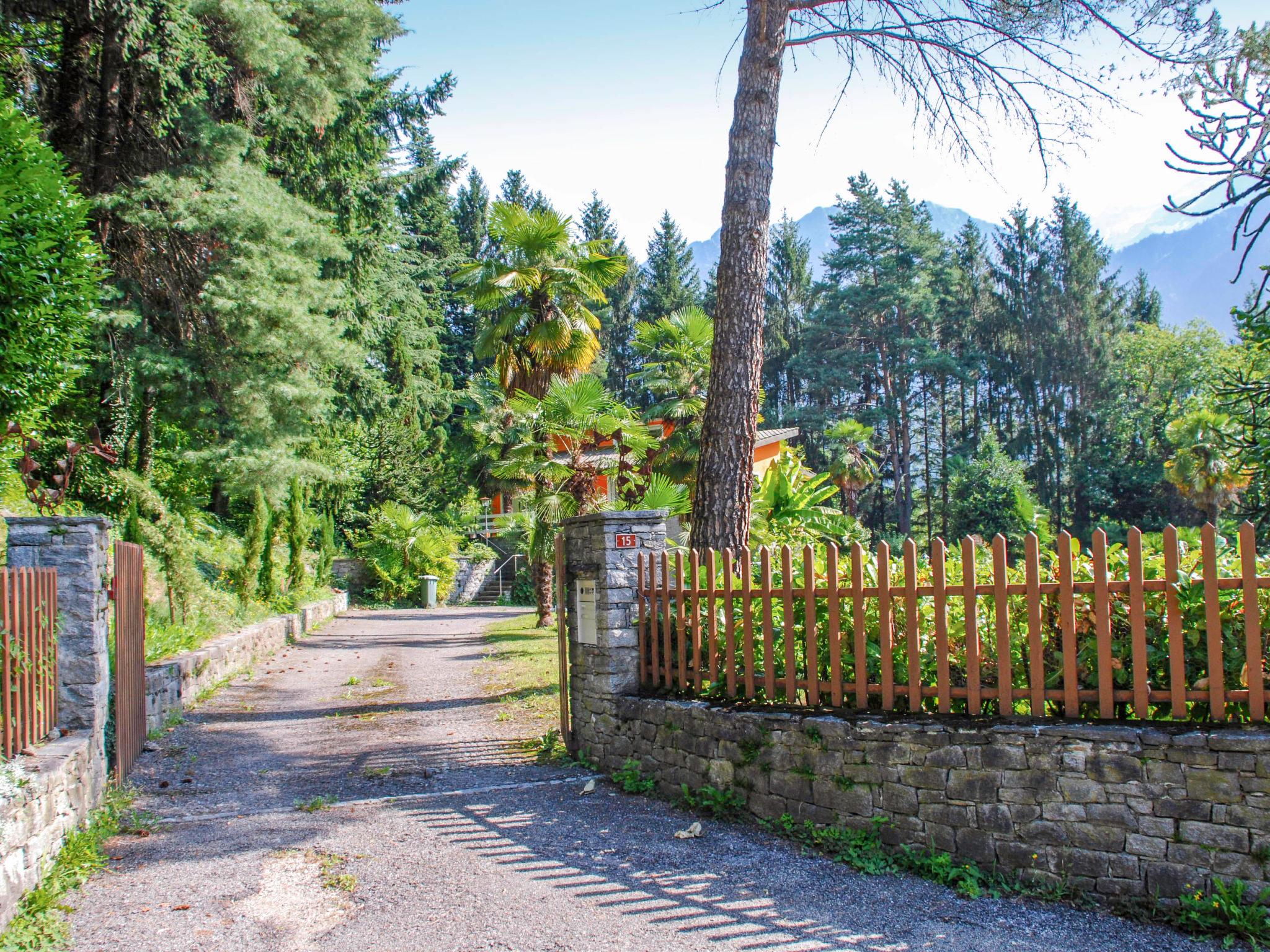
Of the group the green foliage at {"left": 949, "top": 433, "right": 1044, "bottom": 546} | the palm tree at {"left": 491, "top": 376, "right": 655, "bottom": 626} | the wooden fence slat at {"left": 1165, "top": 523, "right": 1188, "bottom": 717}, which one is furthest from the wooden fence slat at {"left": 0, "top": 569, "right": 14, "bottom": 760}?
the green foliage at {"left": 949, "top": 433, "right": 1044, "bottom": 546}

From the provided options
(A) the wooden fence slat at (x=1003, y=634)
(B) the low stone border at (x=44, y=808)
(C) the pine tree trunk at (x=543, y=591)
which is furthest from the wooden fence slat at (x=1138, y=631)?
(C) the pine tree trunk at (x=543, y=591)

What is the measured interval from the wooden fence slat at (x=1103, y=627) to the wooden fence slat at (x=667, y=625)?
293cm

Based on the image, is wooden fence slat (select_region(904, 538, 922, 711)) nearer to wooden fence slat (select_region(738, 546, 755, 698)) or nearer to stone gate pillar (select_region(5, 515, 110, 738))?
wooden fence slat (select_region(738, 546, 755, 698))

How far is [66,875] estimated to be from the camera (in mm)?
4441

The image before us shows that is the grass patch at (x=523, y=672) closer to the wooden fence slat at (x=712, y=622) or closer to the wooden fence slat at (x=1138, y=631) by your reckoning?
the wooden fence slat at (x=712, y=622)

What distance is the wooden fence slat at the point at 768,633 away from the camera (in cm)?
547

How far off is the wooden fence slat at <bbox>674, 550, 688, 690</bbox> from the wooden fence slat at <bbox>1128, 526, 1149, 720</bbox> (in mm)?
2919

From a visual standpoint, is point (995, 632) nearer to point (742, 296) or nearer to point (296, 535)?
point (742, 296)

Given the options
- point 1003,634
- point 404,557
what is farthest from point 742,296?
point 404,557

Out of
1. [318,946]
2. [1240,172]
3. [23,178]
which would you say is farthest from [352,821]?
[1240,172]

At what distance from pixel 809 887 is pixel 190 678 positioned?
328 inches

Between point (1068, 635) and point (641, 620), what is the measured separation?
322 centimetres

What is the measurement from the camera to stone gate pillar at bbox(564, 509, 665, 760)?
263 inches

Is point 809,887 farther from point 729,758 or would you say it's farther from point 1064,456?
point 1064,456
